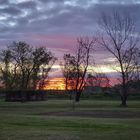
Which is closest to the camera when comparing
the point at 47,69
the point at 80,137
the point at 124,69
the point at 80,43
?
the point at 80,137

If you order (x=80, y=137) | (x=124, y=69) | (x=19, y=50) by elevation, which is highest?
(x=19, y=50)

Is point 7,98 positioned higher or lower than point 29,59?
lower

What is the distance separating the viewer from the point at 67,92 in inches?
5128

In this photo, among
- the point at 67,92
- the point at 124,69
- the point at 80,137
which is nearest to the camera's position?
the point at 80,137

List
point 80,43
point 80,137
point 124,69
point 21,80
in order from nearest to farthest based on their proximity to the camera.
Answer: point 80,137
point 124,69
point 80,43
point 21,80

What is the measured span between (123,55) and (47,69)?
5120 centimetres

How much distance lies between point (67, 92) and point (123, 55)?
199ft

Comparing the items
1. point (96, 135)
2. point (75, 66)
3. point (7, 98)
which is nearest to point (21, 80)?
point (75, 66)

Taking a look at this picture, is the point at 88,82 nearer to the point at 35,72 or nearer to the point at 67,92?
the point at 67,92

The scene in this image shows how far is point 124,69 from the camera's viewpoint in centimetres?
7100

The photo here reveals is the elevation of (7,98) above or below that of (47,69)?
below

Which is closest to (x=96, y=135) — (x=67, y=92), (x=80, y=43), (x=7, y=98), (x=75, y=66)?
(x=7, y=98)

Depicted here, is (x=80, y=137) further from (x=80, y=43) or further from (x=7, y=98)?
(x=80, y=43)

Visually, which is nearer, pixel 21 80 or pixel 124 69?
pixel 124 69
